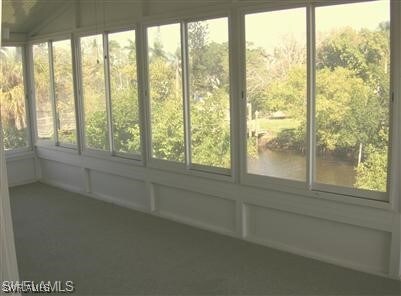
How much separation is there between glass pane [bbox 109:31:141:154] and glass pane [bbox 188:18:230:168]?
86 centimetres

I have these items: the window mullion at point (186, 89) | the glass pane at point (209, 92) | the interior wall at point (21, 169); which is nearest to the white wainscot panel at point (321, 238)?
the glass pane at point (209, 92)

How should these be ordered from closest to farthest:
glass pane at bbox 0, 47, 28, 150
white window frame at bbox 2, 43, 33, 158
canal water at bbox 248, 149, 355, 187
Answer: canal water at bbox 248, 149, 355, 187, glass pane at bbox 0, 47, 28, 150, white window frame at bbox 2, 43, 33, 158

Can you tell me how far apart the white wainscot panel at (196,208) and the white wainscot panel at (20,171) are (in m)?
2.65

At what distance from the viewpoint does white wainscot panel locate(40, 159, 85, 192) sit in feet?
20.4

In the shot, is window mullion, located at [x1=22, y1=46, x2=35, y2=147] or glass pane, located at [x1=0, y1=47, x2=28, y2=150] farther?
window mullion, located at [x1=22, y1=46, x2=35, y2=147]

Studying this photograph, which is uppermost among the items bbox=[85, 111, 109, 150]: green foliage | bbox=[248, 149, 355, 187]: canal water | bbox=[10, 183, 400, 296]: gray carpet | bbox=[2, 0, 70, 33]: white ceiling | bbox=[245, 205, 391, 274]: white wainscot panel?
bbox=[2, 0, 70, 33]: white ceiling

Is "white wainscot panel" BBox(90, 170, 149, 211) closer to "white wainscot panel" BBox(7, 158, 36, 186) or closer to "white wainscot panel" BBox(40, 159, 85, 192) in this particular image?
"white wainscot panel" BBox(40, 159, 85, 192)

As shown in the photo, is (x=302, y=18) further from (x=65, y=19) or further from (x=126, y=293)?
(x=65, y=19)

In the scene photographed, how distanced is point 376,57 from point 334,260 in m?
1.60

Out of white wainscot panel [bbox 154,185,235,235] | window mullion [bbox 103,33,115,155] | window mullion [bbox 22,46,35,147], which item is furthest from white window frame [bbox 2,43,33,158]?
white wainscot panel [bbox 154,185,235,235]

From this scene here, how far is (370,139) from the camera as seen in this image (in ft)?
11.3

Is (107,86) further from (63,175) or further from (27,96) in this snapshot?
(27,96)

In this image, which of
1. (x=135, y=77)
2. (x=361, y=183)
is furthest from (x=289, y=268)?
(x=135, y=77)

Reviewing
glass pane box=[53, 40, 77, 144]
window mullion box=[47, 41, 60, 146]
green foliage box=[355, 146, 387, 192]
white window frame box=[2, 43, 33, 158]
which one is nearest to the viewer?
green foliage box=[355, 146, 387, 192]
